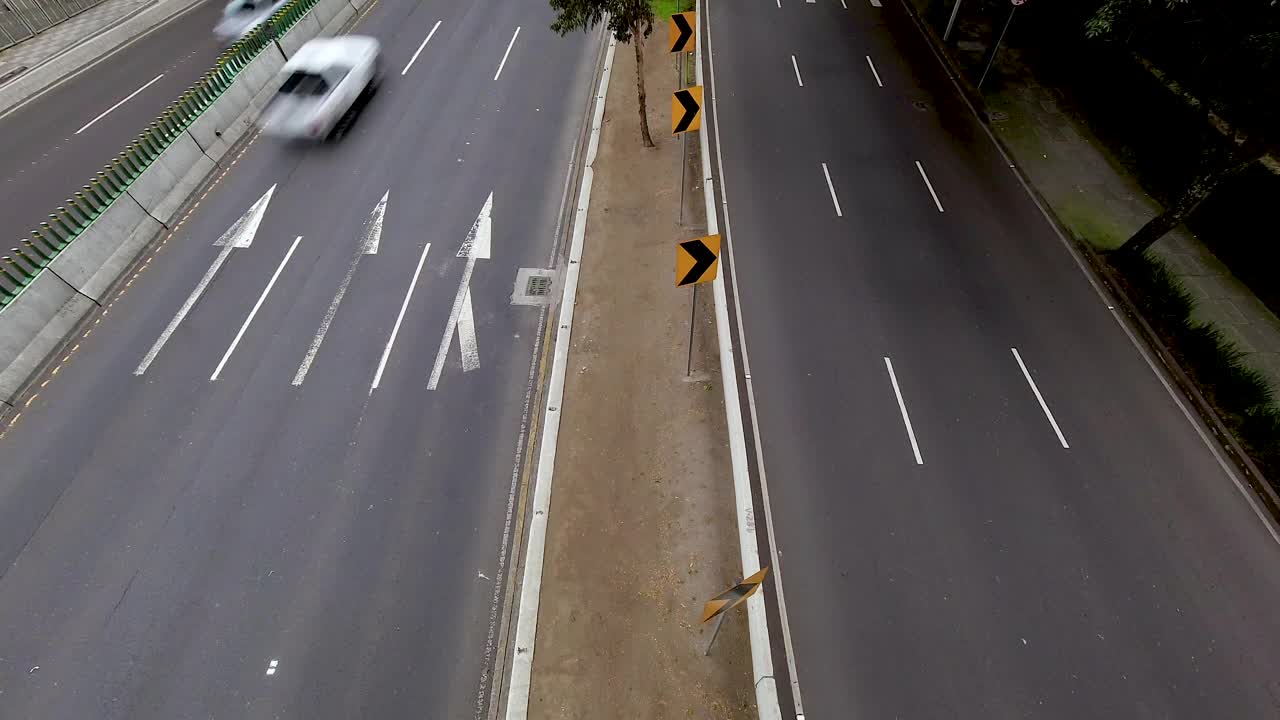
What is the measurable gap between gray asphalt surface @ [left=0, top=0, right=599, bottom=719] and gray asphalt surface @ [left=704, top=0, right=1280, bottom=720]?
6.10 m

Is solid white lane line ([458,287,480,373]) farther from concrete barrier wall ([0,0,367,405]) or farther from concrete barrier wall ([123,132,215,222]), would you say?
concrete barrier wall ([123,132,215,222])

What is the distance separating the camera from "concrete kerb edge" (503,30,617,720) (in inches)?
344

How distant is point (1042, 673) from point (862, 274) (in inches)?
371

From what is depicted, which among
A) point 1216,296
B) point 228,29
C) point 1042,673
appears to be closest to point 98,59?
point 228,29

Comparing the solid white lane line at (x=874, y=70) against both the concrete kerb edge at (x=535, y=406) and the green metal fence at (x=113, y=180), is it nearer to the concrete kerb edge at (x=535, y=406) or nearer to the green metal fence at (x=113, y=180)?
the concrete kerb edge at (x=535, y=406)

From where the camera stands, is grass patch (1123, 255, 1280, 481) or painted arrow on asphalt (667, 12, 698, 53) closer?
grass patch (1123, 255, 1280, 481)

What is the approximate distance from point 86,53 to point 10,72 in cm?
263

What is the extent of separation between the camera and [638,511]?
34.8 feet

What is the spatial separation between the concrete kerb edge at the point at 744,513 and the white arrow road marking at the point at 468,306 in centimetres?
586

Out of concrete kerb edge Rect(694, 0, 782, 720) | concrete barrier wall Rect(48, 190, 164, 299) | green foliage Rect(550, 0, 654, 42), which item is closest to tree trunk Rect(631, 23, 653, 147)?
green foliage Rect(550, 0, 654, 42)

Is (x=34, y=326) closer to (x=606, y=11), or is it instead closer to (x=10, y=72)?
(x=606, y=11)

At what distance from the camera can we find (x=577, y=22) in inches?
592

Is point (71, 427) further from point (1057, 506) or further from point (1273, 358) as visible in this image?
point (1273, 358)

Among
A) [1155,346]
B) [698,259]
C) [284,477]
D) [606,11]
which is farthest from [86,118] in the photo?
[1155,346]
